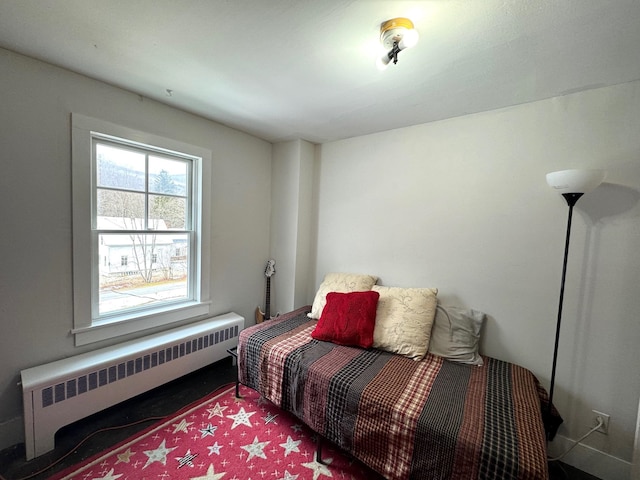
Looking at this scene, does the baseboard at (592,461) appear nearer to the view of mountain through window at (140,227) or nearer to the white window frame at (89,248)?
the white window frame at (89,248)

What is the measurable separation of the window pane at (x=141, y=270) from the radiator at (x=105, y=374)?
32cm

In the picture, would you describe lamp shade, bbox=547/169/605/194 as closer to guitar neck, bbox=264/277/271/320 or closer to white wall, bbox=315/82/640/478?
white wall, bbox=315/82/640/478

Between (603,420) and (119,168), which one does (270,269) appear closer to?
(119,168)

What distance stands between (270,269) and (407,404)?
2013mm

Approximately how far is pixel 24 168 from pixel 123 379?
149 centimetres

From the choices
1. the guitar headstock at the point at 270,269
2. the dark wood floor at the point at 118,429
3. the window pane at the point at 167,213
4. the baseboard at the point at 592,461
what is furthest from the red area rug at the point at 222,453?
the window pane at the point at 167,213

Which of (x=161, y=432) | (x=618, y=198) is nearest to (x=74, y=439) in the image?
(x=161, y=432)

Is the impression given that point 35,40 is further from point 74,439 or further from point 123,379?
point 74,439

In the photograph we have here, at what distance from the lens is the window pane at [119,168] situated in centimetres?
188

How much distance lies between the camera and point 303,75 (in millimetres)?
1576

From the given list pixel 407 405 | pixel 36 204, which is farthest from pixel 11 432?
pixel 407 405

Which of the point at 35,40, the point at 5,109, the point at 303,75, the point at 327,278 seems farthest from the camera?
the point at 327,278

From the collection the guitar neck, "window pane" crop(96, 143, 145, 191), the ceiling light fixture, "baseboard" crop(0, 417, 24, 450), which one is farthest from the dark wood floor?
the ceiling light fixture

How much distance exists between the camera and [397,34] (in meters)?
1.15
